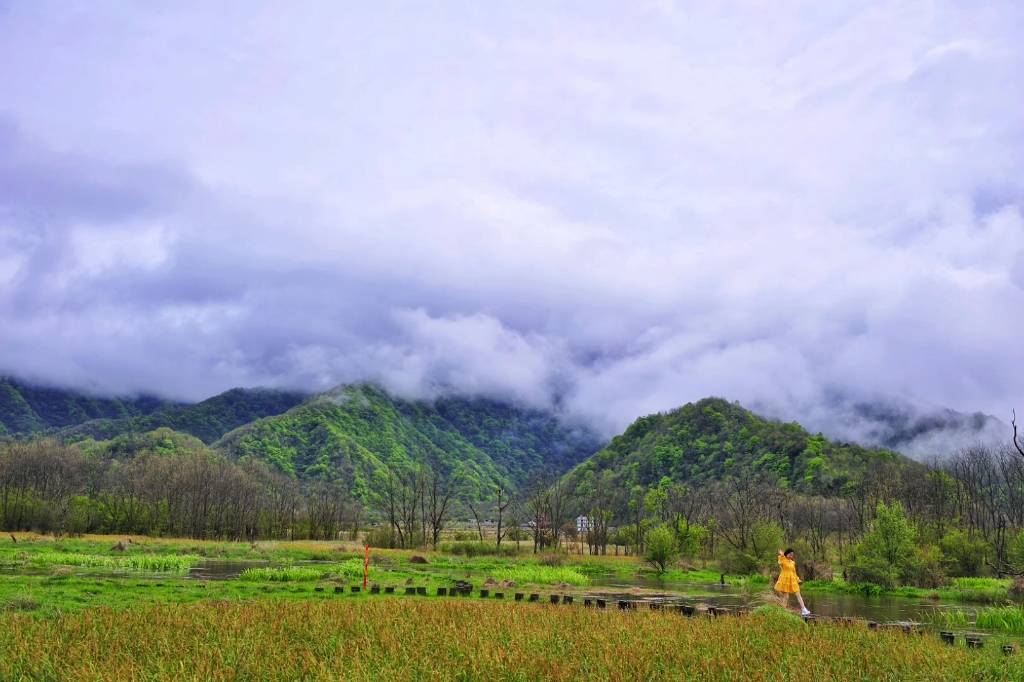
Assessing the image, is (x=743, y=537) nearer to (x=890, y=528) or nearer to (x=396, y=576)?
(x=890, y=528)

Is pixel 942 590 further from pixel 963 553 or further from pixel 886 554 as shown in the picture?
pixel 963 553

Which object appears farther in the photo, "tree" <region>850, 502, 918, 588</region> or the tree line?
the tree line

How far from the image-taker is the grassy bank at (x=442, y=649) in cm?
1177

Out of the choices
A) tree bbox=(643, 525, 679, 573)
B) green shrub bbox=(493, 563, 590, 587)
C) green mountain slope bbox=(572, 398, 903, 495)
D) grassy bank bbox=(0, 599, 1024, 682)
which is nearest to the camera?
grassy bank bbox=(0, 599, 1024, 682)

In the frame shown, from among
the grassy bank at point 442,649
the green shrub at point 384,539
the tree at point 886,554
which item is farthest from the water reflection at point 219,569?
the tree at point 886,554

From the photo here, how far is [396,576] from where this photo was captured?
36.2 metres

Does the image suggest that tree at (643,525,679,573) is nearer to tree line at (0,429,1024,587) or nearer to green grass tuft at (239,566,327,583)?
tree line at (0,429,1024,587)

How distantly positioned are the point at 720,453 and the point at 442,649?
4548 inches

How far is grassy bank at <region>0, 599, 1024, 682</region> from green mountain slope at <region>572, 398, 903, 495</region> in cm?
8628

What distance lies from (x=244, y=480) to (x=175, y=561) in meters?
65.4

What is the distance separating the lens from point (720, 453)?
12181 centimetres

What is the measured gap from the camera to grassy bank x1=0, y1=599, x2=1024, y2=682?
1177cm

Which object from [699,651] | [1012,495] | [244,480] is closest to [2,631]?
[699,651]

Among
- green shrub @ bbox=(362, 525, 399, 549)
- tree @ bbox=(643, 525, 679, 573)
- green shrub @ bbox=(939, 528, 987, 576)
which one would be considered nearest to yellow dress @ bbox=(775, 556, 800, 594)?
tree @ bbox=(643, 525, 679, 573)
